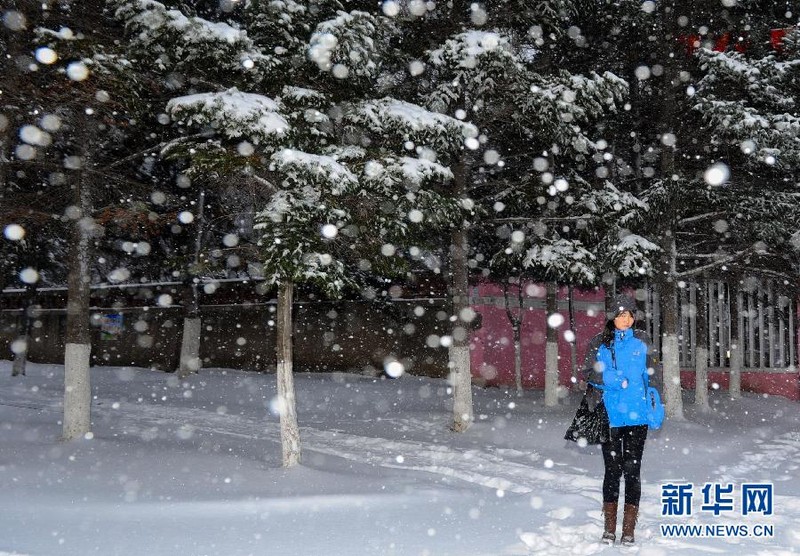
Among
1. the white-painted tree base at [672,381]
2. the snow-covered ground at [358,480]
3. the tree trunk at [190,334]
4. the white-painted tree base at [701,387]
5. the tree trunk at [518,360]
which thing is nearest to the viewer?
the snow-covered ground at [358,480]

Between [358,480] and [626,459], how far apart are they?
3507mm

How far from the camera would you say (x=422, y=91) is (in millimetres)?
11859

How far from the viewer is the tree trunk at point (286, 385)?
827 centimetres

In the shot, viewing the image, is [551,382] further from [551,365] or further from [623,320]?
[623,320]

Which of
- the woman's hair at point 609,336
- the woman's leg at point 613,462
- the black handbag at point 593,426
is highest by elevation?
the woman's hair at point 609,336

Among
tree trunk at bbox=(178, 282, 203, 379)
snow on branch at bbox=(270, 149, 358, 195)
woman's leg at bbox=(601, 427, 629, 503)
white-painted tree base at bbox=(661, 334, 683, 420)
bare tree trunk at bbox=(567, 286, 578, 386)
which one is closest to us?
woman's leg at bbox=(601, 427, 629, 503)

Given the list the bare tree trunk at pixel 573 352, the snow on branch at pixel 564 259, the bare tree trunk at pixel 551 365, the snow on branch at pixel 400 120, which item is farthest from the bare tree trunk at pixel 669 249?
the snow on branch at pixel 400 120

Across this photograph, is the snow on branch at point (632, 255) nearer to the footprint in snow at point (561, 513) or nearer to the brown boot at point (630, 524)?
the footprint in snow at point (561, 513)

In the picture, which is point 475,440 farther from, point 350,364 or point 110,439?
point 350,364

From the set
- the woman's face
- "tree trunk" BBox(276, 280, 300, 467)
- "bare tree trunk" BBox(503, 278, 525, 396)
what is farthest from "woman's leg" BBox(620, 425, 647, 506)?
"bare tree trunk" BBox(503, 278, 525, 396)

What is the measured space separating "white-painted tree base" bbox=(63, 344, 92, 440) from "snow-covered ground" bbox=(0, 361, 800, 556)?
9.6 inches

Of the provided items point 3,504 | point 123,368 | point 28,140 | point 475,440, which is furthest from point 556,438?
point 123,368

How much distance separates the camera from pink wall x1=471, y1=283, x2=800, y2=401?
18844 mm

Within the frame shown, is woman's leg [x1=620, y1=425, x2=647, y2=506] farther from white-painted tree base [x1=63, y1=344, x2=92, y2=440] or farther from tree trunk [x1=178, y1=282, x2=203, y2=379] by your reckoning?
tree trunk [x1=178, y1=282, x2=203, y2=379]
